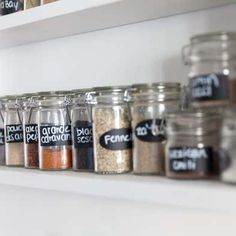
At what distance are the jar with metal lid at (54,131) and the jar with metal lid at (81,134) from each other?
0.02 m

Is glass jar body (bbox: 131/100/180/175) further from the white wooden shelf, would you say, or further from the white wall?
the white wall

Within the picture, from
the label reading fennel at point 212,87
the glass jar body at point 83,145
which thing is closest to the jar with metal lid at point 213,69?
the label reading fennel at point 212,87

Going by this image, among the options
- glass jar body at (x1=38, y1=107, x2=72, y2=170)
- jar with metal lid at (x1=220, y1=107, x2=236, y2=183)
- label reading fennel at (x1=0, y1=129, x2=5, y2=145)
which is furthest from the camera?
label reading fennel at (x1=0, y1=129, x2=5, y2=145)

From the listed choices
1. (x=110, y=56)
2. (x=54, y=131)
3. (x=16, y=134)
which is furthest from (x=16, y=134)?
(x=110, y=56)

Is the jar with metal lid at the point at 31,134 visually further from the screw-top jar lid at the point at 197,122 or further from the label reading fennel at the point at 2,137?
the screw-top jar lid at the point at 197,122

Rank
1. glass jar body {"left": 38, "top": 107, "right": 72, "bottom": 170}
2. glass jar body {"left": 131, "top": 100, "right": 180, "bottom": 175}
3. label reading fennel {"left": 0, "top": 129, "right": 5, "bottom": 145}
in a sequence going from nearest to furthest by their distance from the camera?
glass jar body {"left": 131, "top": 100, "right": 180, "bottom": 175}
glass jar body {"left": 38, "top": 107, "right": 72, "bottom": 170}
label reading fennel {"left": 0, "top": 129, "right": 5, "bottom": 145}

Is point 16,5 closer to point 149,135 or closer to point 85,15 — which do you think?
point 85,15

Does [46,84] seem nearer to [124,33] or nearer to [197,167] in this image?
[124,33]

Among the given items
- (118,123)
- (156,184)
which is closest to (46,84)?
(118,123)

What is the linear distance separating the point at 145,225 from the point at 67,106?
0.89ft

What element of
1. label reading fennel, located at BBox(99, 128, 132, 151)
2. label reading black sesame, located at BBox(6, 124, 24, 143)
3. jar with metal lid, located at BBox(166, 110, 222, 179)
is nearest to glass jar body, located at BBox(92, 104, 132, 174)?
label reading fennel, located at BBox(99, 128, 132, 151)

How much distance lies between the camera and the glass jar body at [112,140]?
2.38ft

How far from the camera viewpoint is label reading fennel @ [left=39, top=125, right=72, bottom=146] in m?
0.82

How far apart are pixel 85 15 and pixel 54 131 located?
0.69ft
